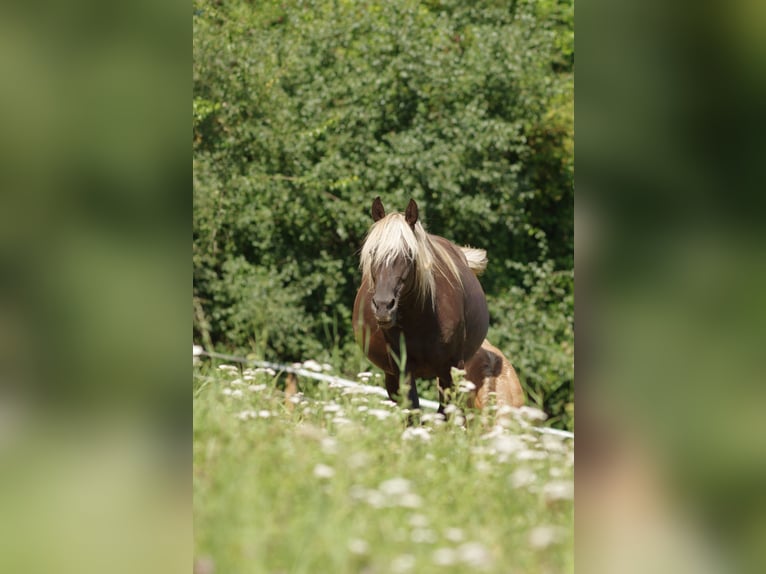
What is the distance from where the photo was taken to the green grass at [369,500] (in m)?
→ 1.79

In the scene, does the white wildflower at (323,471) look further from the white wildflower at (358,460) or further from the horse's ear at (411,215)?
the horse's ear at (411,215)

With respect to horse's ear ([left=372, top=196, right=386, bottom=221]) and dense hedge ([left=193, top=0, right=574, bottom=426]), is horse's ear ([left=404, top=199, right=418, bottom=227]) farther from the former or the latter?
dense hedge ([left=193, top=0, right=574, bottom=426])

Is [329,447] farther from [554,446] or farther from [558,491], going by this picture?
[554,446]

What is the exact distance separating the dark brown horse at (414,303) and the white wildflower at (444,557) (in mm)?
2478

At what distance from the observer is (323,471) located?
2049mm

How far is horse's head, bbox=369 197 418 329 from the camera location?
14.4 feet

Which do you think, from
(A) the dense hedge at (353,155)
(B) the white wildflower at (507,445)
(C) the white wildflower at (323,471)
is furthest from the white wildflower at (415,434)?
(A) the dense hedge at (353,155)

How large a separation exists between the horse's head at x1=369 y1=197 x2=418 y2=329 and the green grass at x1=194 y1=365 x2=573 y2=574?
165 centimetres

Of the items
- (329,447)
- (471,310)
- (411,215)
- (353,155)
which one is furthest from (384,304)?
(353,155)

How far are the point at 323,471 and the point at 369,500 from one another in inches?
5.7
